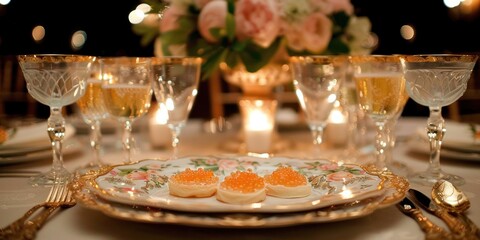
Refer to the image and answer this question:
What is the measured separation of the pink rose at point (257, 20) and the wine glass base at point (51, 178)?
654mm

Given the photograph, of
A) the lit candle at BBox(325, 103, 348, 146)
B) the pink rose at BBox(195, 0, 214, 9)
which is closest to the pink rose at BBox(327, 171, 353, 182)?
the lit candle at BBox(325, 103, 348, 146)

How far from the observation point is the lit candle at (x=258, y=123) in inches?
58.1

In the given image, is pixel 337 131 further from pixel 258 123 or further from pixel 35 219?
pixel 35 219

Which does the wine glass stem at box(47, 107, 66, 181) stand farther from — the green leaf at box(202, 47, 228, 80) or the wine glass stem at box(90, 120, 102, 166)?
the green leaf at box(202, 47, 228, 80)

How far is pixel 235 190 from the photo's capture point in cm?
76

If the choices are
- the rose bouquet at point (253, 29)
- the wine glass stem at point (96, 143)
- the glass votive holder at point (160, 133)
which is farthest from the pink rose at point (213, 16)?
the wine glass stem at point (96, 143)

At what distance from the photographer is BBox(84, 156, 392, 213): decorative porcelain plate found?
2.18 ft

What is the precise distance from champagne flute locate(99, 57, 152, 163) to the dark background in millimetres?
4771

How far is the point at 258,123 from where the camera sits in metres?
1.50

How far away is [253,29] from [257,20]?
0.03m

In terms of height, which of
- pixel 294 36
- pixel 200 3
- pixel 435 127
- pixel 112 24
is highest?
pixel 112 24

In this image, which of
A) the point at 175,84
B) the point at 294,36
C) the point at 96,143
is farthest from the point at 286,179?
the point at 294,36

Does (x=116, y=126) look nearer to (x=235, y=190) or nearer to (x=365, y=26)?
(x=365, y=26)

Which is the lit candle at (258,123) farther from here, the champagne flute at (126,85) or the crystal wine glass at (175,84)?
the champagne flute at (126,85)
